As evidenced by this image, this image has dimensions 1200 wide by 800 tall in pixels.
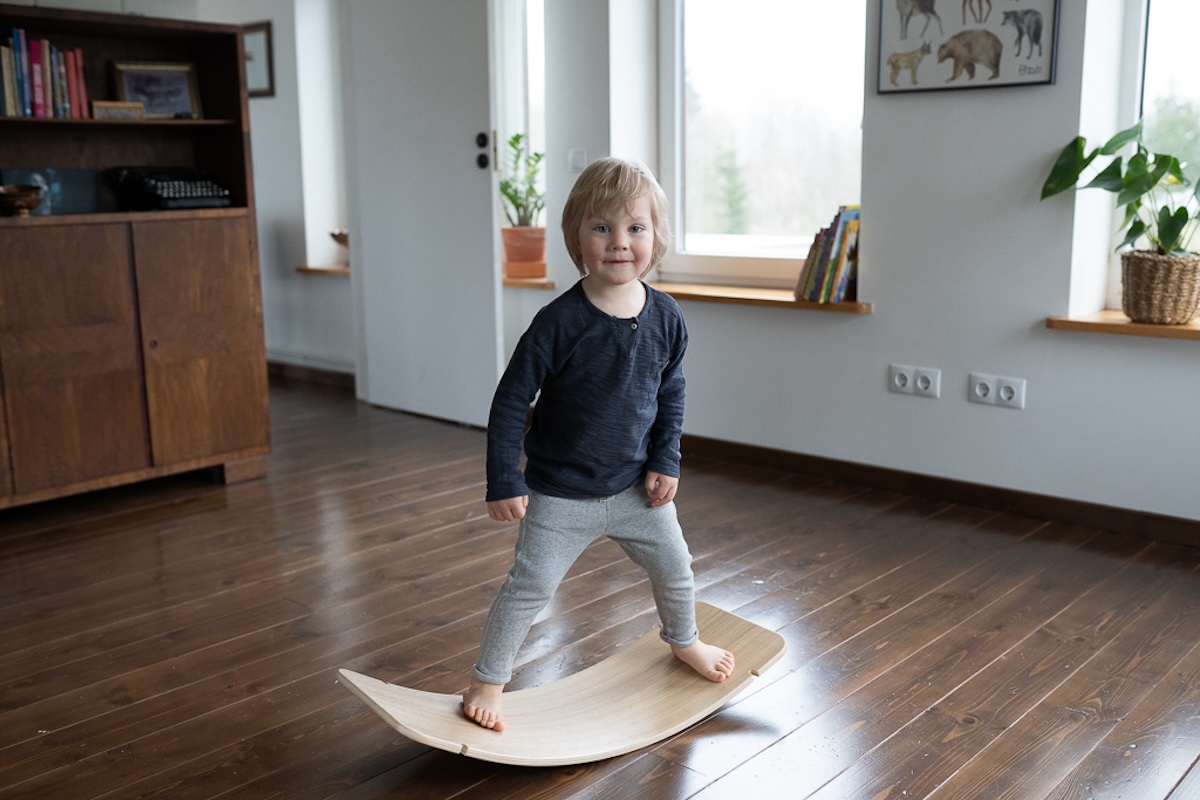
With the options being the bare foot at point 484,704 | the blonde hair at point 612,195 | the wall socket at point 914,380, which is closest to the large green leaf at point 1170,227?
the wall socket at point 914,380

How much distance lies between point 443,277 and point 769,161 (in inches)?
55.3

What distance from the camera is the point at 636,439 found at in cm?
193

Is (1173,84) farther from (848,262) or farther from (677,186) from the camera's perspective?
(677,186)

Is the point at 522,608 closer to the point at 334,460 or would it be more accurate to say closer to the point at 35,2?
the point at 334,460

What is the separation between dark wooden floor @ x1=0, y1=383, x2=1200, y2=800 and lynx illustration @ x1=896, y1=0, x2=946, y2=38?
1.40 meters

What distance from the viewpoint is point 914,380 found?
3.49 metres

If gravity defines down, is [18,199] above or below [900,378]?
above

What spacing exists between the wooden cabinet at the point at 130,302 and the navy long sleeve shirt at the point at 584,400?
79.1 inches

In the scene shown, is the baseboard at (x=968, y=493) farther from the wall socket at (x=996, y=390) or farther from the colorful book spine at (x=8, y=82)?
the colorful book spine at (x=8, y=82)

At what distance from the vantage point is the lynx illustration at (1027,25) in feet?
9.98

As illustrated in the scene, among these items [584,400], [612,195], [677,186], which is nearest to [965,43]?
[677,186]

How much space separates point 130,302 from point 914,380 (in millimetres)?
2429

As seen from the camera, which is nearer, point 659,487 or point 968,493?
point 659,487

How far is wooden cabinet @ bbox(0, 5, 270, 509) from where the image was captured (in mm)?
3262
